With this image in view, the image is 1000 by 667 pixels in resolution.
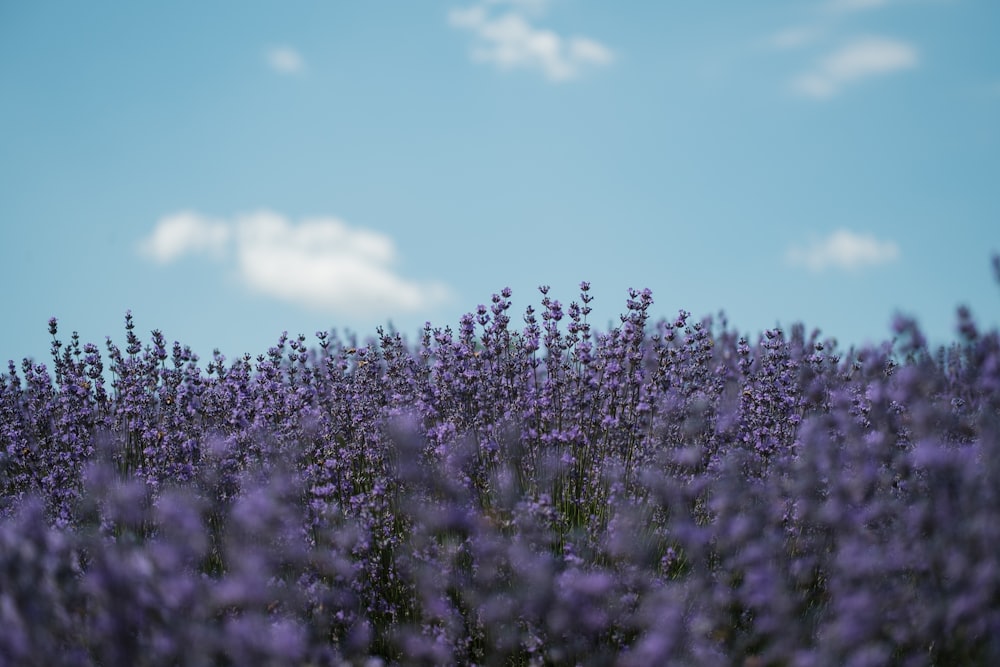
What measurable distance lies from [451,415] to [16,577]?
8.73 feet

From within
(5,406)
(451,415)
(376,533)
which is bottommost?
(376,533)

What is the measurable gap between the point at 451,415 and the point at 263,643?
8.35 ft

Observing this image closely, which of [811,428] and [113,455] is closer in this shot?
[811,428]

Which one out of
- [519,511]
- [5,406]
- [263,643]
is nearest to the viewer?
[263,643]

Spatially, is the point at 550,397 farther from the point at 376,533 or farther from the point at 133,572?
the point at 133,572

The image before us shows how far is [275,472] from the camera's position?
392 cm

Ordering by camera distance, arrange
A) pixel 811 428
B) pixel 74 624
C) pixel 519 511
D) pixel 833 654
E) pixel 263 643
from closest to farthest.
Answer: pixel 263 643 → pixel 833 654 → pixel 74 624 → pixel 811 428 → pixel 519 511

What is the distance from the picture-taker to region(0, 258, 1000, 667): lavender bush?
224 centimetres

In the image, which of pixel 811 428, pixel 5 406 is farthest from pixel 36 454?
pixel 811 428

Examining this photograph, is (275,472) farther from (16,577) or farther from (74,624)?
(16,577)

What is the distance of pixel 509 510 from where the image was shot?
3.61m

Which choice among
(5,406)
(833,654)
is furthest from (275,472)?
(5,406)

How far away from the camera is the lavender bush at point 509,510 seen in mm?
2238

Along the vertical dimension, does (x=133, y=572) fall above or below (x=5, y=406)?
below
